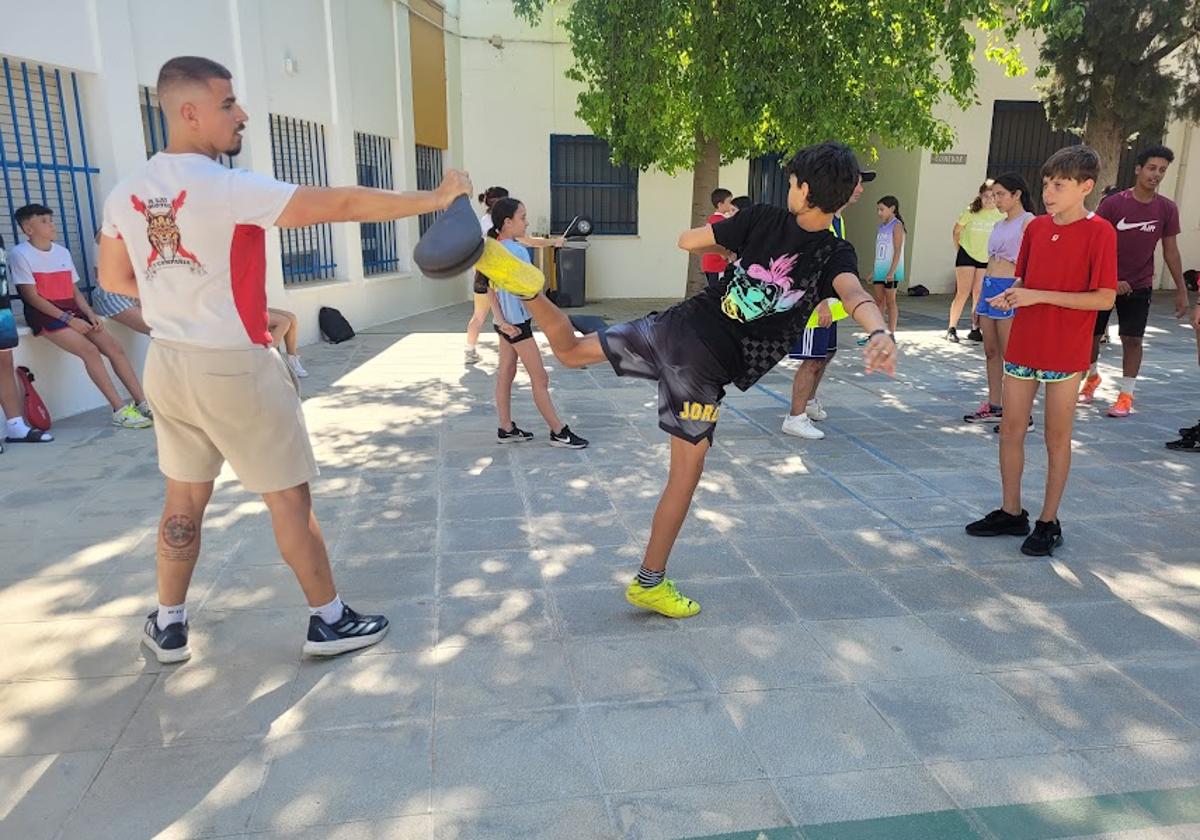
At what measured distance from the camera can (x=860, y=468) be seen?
5.17m

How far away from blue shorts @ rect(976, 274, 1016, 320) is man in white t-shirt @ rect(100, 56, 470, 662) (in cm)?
435

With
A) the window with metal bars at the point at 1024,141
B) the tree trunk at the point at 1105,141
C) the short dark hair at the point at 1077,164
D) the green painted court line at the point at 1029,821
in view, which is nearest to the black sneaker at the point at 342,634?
the green painted court line at the point at 1029,821

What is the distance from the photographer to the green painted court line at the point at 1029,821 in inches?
85.0

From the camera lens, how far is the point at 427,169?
12734 millimetres

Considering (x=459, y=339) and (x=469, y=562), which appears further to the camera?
(x=459, y=339)

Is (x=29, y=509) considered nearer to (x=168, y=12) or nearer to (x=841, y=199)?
(x=841, y=199)

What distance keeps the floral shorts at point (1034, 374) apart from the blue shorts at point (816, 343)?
1.72 metres

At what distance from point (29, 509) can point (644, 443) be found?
3541 mm

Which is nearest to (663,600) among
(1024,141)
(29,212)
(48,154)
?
(29,212)

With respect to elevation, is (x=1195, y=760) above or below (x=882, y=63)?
below

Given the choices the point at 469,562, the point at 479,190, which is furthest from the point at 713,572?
the point at 479,190

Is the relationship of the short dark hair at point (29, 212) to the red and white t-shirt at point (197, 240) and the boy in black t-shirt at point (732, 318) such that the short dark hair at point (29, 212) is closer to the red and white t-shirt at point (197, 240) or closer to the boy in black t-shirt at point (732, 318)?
the red and white t-shirt at point (197, 240)

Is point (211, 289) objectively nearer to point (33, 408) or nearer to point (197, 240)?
point (197, 240)

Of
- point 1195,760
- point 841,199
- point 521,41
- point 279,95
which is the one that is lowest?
point 1195,760
